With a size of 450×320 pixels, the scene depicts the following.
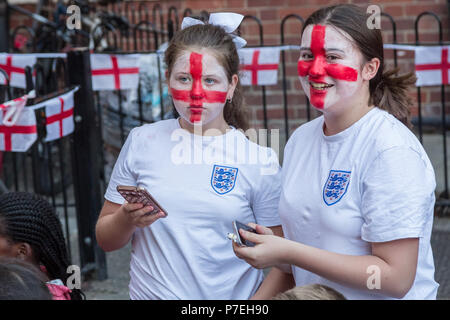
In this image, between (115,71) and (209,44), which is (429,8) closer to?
(115,71)

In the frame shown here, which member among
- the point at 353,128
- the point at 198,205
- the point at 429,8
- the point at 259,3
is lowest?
the point at 198,205

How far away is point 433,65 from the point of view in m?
4.89

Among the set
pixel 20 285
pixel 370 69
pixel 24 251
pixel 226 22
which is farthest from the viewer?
pixel 24 251

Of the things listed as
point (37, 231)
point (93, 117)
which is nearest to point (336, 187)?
point (37, 231)

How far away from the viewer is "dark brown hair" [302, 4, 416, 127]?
2.28 metres

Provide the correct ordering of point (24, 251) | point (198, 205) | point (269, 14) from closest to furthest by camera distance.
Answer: point (198, 205) < point (24, 251) < point (269, 14)

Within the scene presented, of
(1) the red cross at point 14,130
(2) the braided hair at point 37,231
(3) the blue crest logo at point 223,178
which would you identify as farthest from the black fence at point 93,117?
(3) the blue crest logo at point 223,178

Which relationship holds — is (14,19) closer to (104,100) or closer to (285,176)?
(104,100)

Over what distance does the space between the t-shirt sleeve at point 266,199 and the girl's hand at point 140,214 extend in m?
0.37

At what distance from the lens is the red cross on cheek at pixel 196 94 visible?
260 centimetres

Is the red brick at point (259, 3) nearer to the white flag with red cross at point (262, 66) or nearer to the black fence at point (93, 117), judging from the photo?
the black fence at point (93, 117)

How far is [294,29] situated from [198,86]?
4.70 metres

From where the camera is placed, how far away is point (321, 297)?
1.93 meters

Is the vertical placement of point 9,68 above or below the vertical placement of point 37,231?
above
